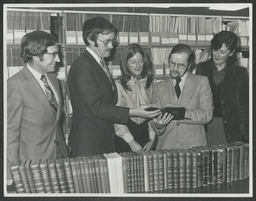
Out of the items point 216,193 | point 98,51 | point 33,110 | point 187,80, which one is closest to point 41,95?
point 33,110

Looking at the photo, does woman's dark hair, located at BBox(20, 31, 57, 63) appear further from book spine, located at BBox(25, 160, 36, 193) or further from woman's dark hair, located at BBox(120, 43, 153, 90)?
book spine, located at BBox(25, 160, 36, 193)

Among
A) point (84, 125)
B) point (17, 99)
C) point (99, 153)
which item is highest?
point (17, 99)

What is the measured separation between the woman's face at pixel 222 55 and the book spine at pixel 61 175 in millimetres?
1485

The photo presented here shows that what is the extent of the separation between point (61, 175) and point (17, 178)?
273 mm

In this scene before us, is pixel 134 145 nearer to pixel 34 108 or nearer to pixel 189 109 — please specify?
pixel 189 109

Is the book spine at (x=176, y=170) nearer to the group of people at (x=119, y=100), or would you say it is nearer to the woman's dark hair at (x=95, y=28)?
the group of people at (x=119, y=100)

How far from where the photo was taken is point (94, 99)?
6.96 ft

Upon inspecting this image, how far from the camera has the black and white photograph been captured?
1977 mm

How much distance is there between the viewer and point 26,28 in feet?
7.48

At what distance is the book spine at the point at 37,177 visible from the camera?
184 cm

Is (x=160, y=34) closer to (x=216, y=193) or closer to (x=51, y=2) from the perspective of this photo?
(x=51, y=2)

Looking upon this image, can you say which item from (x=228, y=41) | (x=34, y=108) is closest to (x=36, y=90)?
(x=34, y=108)

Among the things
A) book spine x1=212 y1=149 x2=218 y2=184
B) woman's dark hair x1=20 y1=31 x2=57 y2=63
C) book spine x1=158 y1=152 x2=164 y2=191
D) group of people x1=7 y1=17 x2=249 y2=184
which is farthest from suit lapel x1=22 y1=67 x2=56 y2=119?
book spine x1=212 y1=149 x2=218 y2=184

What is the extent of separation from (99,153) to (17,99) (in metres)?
0.72
